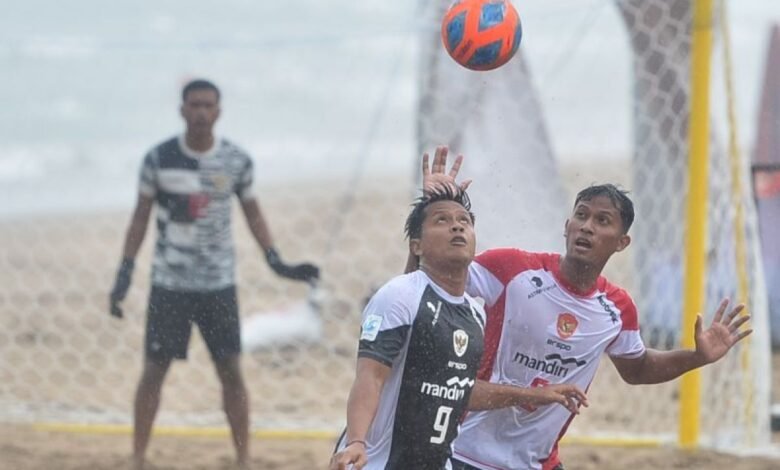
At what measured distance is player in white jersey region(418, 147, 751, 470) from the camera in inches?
172

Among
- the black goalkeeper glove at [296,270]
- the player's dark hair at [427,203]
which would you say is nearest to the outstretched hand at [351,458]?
the player's dark hair at [427,203]

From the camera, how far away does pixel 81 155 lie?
20469mm

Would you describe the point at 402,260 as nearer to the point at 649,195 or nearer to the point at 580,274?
the point at 649,195

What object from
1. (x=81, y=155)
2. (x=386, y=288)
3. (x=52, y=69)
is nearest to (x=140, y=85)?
(x=81, y=155)

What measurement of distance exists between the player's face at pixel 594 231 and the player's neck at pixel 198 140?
2.52 metres

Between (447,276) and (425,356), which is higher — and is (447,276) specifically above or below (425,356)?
above

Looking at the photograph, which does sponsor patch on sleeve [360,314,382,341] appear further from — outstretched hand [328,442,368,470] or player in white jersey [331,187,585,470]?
outstretched hand [328,442,368,470]

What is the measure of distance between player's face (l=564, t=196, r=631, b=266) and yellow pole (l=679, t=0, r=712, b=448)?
248 centimetres

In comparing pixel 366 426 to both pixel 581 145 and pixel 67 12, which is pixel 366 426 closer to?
pixel 581 145

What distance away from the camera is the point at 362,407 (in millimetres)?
3756

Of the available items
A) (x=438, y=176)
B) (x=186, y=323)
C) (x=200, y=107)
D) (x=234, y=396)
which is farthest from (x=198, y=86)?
(x=438, y=176)

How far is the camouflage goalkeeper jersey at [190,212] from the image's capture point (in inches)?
249

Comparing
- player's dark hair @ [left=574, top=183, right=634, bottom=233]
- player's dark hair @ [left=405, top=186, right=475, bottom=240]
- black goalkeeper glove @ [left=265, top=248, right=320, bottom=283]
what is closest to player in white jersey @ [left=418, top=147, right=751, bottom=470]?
player's dark hair @ [left=574, top=183, right=634, bottom=233]

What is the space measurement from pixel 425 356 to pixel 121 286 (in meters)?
2.70
